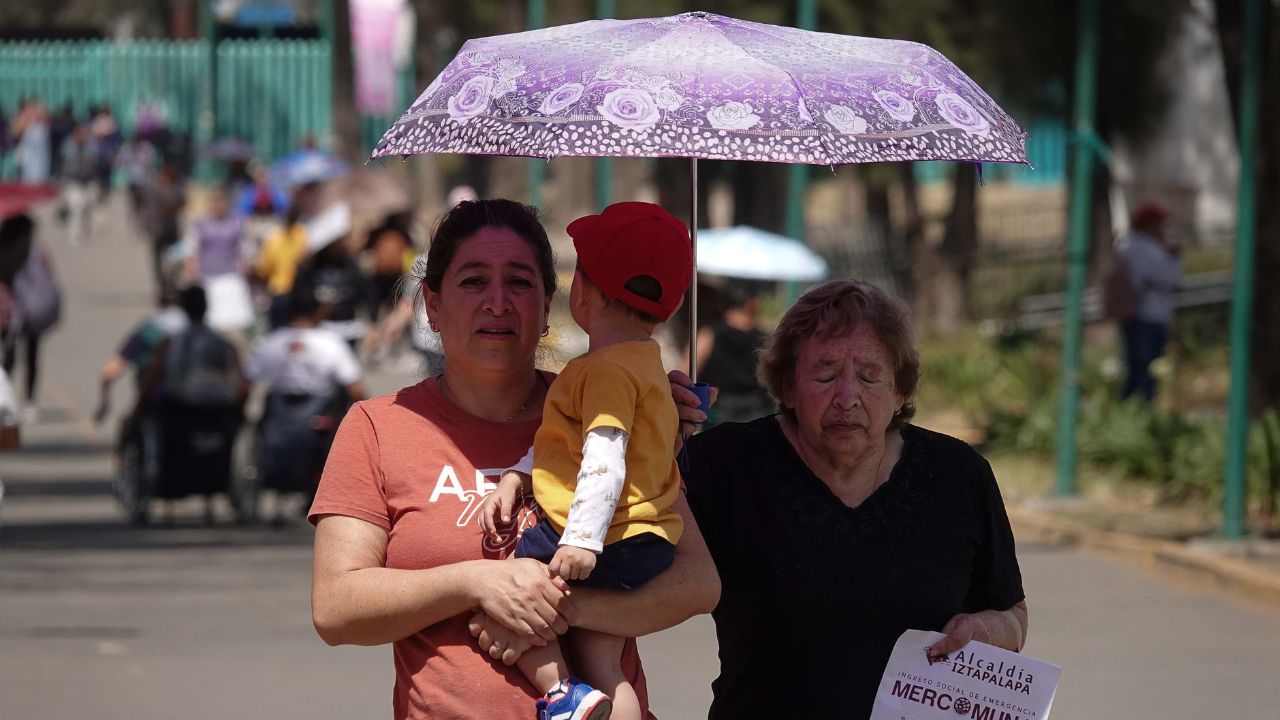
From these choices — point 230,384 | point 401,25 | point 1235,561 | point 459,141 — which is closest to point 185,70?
point 401,25

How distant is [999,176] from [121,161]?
18647 mm

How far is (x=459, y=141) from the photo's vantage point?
4203 millimetres

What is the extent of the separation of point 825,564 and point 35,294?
14593 millimetres

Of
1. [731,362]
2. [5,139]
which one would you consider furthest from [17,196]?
[5,139]

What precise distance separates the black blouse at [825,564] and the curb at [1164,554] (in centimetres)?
717

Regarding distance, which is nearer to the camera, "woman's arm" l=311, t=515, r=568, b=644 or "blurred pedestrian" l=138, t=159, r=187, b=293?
"woman's arm" l=311, t=515, r=568, b=644

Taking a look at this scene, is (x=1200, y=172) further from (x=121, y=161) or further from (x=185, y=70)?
(x=185, y=70)

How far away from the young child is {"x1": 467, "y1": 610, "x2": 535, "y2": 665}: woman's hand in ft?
0.10

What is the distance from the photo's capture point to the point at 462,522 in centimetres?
373

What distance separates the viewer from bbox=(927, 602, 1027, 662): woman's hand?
4.03m

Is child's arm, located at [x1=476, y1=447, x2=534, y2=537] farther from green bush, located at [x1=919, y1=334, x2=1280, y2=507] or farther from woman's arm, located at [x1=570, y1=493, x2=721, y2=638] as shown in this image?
green bush, located at [x1=919, y1=334, x2=1280, y2=507]

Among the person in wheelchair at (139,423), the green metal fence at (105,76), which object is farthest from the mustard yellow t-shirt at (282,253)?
the green metal fence at (105,76)

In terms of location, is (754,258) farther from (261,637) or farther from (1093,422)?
(261,637)

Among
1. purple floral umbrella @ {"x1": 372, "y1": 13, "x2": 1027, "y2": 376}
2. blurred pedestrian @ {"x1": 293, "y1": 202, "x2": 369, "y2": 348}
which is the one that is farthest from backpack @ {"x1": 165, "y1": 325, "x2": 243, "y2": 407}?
purple floral umbrella @ {"x1": 372, "y1": 13, "x2": 1027, "y2": 376}
